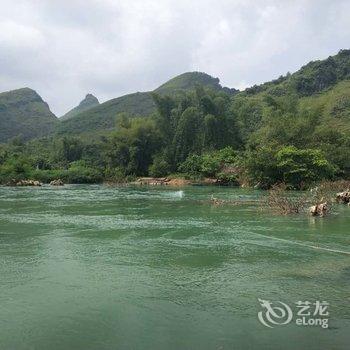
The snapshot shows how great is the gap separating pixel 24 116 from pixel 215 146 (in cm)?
10315

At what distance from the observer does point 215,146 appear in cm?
5975

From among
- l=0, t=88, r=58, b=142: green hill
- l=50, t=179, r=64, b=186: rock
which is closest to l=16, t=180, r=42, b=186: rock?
l=50, t=179, r=64, b=186: rock

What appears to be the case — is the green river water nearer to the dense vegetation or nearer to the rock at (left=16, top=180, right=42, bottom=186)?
the dense vegetation

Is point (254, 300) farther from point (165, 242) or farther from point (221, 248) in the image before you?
point (165, 242)

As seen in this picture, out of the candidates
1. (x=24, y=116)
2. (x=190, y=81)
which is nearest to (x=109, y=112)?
(x=24, y=116)

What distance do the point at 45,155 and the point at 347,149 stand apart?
46546 millimetres

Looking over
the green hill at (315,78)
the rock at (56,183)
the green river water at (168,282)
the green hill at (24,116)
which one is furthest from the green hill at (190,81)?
the green river water at (168,282)

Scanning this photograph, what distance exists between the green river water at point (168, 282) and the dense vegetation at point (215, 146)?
2265 centimetres

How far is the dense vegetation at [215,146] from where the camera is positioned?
4100 cm

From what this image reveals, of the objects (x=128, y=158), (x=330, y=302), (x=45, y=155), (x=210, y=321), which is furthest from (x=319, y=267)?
(x=45, y=155)

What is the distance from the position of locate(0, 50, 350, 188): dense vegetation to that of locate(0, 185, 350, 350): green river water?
892 inches

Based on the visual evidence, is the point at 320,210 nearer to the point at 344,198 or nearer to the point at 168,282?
the point at 344,198

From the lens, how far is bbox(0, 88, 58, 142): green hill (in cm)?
13250

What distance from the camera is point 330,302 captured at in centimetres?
827
